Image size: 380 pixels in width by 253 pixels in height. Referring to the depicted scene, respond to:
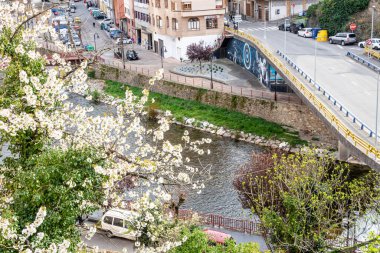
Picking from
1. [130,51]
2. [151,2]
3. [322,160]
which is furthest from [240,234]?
[151,2]

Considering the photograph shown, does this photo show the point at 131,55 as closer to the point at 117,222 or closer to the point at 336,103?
the point at 336,103

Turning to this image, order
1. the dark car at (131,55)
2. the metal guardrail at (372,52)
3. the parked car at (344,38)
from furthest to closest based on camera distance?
the dark car at (131,55), the parked car at (344,38), the metal guardrail at (372,52)

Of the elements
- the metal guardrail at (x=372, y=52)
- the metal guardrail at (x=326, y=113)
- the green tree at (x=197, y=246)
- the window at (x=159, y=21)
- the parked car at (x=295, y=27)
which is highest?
the window at (x=159, y=21)

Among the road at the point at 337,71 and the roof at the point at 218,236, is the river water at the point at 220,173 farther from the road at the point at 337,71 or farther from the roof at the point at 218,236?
the road at the point at 337,71

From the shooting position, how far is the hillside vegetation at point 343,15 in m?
54.2

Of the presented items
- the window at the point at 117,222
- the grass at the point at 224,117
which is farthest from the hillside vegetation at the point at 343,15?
the window at the point at 117,222

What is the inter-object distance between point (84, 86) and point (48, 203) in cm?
450

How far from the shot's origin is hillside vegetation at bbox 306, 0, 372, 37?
54.2m

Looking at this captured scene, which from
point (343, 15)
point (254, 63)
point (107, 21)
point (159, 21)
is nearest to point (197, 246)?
point (254, 63)

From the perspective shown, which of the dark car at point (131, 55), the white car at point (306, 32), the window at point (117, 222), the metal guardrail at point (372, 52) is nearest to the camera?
the window at point (117, 222)

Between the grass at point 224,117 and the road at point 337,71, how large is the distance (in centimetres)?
517

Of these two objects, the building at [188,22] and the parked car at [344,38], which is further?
the building at [188,22]

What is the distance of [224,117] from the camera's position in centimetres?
4716

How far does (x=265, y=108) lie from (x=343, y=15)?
57.4 ft
